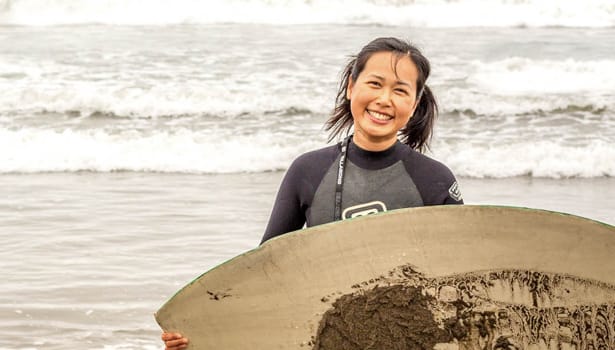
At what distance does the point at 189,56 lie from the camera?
42.9ft

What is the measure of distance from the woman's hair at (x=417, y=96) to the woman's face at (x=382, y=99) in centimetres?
2

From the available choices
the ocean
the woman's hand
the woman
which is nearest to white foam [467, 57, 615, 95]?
the ocean

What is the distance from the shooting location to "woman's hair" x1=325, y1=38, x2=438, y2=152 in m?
2.60

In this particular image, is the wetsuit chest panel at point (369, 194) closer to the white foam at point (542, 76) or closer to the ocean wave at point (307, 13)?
the white foam at point (542, 76)

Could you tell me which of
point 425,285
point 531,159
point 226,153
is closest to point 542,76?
point 531,159

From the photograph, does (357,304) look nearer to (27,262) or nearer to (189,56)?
(27,262)

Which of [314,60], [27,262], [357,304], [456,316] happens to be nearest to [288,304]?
[357,304]

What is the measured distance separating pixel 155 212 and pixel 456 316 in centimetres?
411

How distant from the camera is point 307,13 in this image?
60.0ft

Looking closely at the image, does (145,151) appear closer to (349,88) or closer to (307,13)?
(349,88)

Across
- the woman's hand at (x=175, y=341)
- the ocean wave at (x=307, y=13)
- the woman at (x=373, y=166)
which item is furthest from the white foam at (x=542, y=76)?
the woman's hand at (x=175, y=341)

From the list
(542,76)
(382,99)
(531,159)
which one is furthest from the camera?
(542,76)

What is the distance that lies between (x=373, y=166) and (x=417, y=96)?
0.23 meters

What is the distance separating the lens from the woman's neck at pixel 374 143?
2598 millimetres
